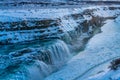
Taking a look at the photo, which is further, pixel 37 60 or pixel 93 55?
pixel 93 55

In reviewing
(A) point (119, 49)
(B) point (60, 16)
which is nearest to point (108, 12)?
(B) point (60, 16)

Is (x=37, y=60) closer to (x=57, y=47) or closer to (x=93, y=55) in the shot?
(x=57, y=47)

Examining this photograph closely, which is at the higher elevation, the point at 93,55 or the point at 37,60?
the point at 37,60

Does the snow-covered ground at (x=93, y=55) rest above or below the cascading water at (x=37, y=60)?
below

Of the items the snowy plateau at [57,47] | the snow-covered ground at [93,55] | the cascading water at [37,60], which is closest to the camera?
the cascading water at [37,60]

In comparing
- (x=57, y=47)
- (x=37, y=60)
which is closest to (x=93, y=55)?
(x=57, y=47)

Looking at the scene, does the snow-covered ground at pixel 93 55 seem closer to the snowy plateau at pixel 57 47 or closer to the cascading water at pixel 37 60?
the snowy plateau at pixel 57 47

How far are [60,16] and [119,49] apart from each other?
326 inches

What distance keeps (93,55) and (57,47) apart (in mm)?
2685

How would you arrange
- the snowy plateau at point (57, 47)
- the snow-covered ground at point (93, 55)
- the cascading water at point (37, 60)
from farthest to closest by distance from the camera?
the snow-covered ground at point (93, 55)
the snowy plateau at point (57, 47)
the cascading water at point (37, 60)

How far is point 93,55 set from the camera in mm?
22828

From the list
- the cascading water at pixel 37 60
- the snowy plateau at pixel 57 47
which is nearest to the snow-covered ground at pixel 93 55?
the snowy plateau at pixel 57 47

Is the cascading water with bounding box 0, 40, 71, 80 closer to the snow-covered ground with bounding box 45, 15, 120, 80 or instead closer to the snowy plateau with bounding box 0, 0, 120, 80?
the snowy plateau with bounding box 0, 0, 120, 80

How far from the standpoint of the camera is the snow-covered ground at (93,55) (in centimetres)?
1912
